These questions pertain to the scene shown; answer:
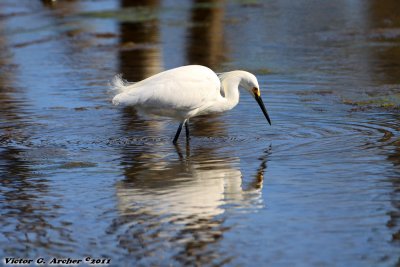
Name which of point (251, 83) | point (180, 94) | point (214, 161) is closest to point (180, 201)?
point (214, 161)

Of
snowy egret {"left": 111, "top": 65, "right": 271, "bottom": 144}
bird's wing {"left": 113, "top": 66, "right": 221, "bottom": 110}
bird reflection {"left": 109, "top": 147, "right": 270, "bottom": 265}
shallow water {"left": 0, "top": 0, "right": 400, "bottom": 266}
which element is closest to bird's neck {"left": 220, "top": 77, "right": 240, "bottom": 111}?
snowy egret {"left": 111, "top": 65, "right": 271, "bottom": 144}

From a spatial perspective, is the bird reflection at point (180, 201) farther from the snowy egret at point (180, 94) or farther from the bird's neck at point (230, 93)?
the bird's neck at point (230, 93)

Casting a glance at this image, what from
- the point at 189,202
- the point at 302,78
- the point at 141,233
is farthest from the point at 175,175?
the point at 302,78

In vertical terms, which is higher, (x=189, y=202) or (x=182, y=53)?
(x=189, y=202)

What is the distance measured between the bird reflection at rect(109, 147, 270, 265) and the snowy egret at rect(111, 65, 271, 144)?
1.71ft

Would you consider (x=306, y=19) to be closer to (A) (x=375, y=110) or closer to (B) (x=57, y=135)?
(A) (x=375, y=110)

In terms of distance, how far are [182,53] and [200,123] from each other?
6.91 m

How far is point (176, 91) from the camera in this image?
405 inches

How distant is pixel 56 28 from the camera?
23078 mm

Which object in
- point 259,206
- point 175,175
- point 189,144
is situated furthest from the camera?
point 189,144

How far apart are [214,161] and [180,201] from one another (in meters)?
1.67

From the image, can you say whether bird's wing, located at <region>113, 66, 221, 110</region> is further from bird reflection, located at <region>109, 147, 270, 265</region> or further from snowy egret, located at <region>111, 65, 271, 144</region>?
bird reflection, located at <region>109, 147, 270, 265</region>

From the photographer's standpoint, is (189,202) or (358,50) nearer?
(189,202)

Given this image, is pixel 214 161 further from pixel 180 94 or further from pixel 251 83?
pixel 251 83
